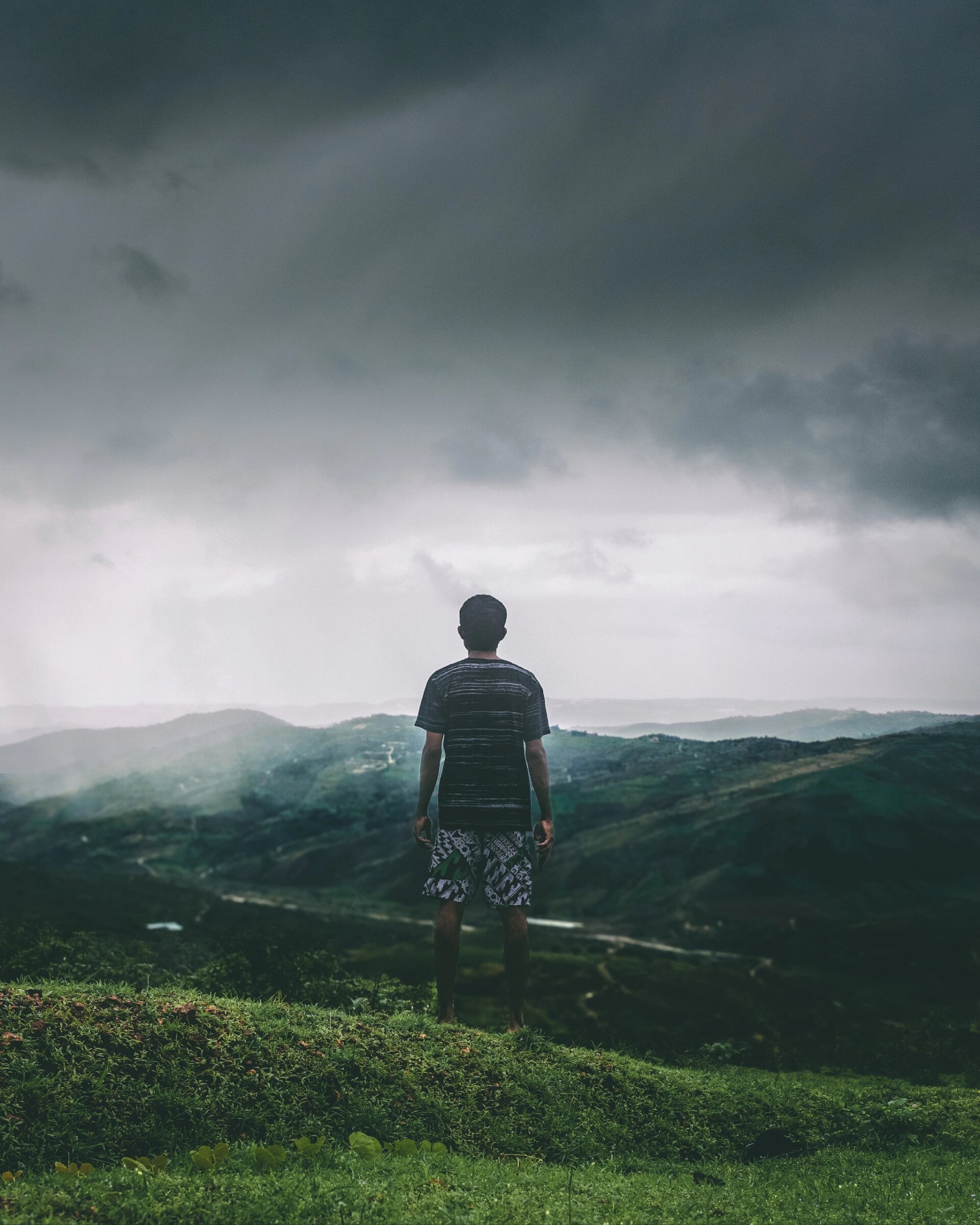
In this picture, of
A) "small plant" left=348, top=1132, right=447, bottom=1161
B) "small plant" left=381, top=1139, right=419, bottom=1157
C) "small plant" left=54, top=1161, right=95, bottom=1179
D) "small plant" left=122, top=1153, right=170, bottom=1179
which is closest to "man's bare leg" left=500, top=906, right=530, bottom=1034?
"small plant" left=348, top=1132, right=447, bottom=1161

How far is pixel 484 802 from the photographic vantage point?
9273 millimetres

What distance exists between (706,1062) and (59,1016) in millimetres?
10055

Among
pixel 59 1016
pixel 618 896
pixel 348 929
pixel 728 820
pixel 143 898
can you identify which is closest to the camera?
pixel 59 1016

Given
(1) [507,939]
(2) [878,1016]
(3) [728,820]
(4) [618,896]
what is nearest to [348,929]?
(4) [618,896]

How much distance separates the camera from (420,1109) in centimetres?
631

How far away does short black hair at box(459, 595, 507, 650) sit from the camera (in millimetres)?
9969

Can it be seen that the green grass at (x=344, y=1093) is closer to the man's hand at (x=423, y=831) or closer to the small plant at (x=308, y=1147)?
the small plant at (x=308, y=1147)

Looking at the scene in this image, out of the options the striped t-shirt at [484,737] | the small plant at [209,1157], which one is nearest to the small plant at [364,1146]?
the small plant at [209,1157]

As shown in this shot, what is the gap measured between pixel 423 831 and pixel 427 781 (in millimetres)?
690

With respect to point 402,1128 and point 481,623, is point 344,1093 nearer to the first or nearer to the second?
point 402,1128

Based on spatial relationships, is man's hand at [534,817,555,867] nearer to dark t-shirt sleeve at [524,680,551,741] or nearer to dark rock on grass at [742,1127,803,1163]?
dark t-shirt sleeve at [524,680,551,741]

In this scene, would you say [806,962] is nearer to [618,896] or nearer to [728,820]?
[618,896]

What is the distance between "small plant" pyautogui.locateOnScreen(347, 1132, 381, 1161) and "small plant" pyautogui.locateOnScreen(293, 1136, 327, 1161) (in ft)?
Result: 0.81

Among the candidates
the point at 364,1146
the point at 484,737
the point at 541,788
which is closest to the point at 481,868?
the point at 541,788
